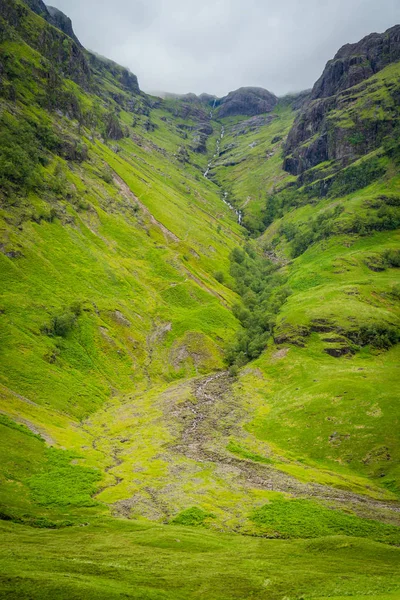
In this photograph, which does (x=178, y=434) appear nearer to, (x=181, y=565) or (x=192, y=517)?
(x=192, y=517)

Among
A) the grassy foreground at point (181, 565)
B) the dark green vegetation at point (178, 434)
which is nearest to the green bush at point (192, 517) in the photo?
the dark green vegetation at point (178, 434)

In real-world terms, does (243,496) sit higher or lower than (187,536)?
lower

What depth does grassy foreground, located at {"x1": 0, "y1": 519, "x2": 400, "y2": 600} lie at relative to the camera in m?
27.8

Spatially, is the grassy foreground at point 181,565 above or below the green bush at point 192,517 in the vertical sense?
above

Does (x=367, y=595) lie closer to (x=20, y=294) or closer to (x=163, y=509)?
(x=163, y=509)

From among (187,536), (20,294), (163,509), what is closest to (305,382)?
(163,509)

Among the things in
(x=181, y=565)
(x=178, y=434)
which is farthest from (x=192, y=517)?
(x=178, y=434)

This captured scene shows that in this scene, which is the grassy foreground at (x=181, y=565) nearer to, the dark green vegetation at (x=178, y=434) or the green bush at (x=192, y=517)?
the dark green vegetation at (x=178, y=434)

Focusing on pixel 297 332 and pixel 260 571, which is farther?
pixel 297 332

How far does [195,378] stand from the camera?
158 m

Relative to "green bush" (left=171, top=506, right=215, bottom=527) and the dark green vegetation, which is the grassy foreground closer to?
the dark green vegetation

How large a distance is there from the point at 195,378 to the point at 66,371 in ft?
170

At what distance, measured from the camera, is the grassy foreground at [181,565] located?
27844 millimetres

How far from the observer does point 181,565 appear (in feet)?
127
